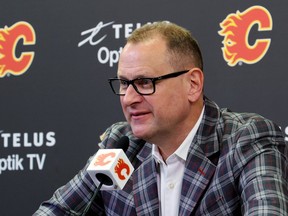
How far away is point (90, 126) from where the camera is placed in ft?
8.35

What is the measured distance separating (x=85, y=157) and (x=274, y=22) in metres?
0.94

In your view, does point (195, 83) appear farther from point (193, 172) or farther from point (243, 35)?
point (243, 35)

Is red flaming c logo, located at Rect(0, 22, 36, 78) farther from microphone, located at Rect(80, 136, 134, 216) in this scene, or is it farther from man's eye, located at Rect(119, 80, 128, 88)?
microphone, located at Rect(80, 136, 134, 216)

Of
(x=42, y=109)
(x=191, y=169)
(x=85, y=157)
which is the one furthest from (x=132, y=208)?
(x=42, y=109)

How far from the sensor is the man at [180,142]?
167 cm

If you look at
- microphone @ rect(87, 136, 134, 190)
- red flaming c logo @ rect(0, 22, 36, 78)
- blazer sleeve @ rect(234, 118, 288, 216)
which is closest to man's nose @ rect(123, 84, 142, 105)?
microphone @ rect(87, 136, 134, 190)

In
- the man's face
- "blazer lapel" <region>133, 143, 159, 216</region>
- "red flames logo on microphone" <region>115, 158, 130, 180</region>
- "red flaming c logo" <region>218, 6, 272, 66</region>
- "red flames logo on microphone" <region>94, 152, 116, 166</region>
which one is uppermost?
"red flaming c logo" <region>218, 6, 272, 66</region>

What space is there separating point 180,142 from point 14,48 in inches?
44.2

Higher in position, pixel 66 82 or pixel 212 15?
pixel 212 15

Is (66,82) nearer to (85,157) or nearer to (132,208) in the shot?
(85,157)

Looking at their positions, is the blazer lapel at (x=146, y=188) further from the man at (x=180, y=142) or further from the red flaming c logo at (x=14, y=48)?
the red flaming c logo at (x=14, y=48)

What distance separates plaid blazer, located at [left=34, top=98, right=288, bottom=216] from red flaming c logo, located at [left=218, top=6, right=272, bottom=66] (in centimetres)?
46

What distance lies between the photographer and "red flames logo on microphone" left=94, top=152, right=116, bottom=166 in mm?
1571

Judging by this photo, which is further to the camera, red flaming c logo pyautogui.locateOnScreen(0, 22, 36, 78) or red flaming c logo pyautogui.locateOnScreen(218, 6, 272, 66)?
red flaming c logo pyautogui.locateOnScreen(0, 22, 36, 78)
